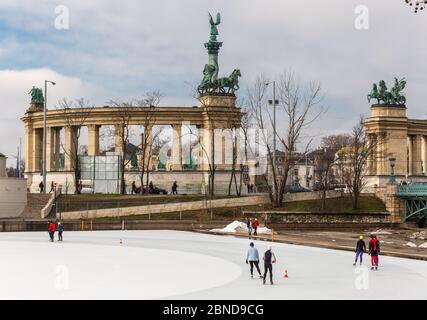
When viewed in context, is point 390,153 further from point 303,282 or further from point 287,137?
point 303,282

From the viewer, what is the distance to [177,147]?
90.9 meters

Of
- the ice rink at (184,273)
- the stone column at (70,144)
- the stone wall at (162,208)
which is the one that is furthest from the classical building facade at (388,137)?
the ice rink at (184,273)

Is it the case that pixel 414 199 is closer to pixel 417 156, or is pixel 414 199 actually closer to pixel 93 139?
pixel 417 156

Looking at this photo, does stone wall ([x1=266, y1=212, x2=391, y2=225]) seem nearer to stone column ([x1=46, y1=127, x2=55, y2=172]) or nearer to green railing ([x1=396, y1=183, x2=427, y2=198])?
green railing ([x1=396, y1=183, x2=427, y2=198])

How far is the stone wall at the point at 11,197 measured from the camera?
220 ft

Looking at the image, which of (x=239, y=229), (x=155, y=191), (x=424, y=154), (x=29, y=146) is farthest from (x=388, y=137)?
(x=29, y=146)

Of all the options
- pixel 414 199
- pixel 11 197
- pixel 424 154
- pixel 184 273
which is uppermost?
pixel 424 154

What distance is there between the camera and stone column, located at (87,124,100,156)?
3632 inches

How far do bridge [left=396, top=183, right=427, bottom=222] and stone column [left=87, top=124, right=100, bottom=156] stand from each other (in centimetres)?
3828

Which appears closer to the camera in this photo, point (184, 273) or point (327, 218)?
point (184, 273)

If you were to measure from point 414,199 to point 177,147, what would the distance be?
1232 inches

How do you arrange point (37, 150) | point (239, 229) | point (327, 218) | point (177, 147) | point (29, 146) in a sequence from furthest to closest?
point (29, 146)
point (37, 150)
point (177, 147)
point (327, 218)
point (239, 229)
